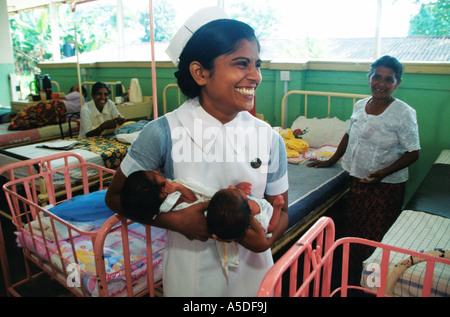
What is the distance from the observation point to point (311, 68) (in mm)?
3645

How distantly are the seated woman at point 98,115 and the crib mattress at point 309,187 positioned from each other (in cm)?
249

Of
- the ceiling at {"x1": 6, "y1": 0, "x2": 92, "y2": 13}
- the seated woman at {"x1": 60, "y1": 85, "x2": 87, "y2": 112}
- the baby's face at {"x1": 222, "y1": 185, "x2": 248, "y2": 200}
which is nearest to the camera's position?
the baby's face at {"x1": 222, "y1": 185, "x2": 248, "y2": 200}

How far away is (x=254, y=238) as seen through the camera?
3.34 feet

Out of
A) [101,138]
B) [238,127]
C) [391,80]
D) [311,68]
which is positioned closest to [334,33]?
[311,68]

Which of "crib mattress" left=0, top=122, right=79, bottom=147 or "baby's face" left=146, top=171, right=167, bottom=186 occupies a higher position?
"baby's face" left=146, top=171, right=167, bottom=186

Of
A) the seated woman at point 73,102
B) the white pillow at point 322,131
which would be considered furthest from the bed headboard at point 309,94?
the seated woman at point 73,102

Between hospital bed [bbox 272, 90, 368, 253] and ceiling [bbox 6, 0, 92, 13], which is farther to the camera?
ceiling [bbox 6, 0, 92, 13]

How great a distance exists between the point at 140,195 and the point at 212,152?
26 cm

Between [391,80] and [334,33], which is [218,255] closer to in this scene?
[391,80]

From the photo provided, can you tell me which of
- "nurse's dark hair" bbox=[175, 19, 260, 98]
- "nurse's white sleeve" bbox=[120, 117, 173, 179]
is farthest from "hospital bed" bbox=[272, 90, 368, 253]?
"nurse's dark hair" bbox=[175, 19, 260, 98]

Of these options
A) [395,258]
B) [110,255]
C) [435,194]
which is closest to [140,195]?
[110,255]

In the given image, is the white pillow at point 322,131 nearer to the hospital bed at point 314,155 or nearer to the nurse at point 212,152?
Answer: the hospital bed at point 314,155

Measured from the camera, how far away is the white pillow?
3.37 meters

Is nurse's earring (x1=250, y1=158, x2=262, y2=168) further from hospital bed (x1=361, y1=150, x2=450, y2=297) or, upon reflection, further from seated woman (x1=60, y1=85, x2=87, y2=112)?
seated woman (x1=60, y1=85, x2=87, y2=112)
